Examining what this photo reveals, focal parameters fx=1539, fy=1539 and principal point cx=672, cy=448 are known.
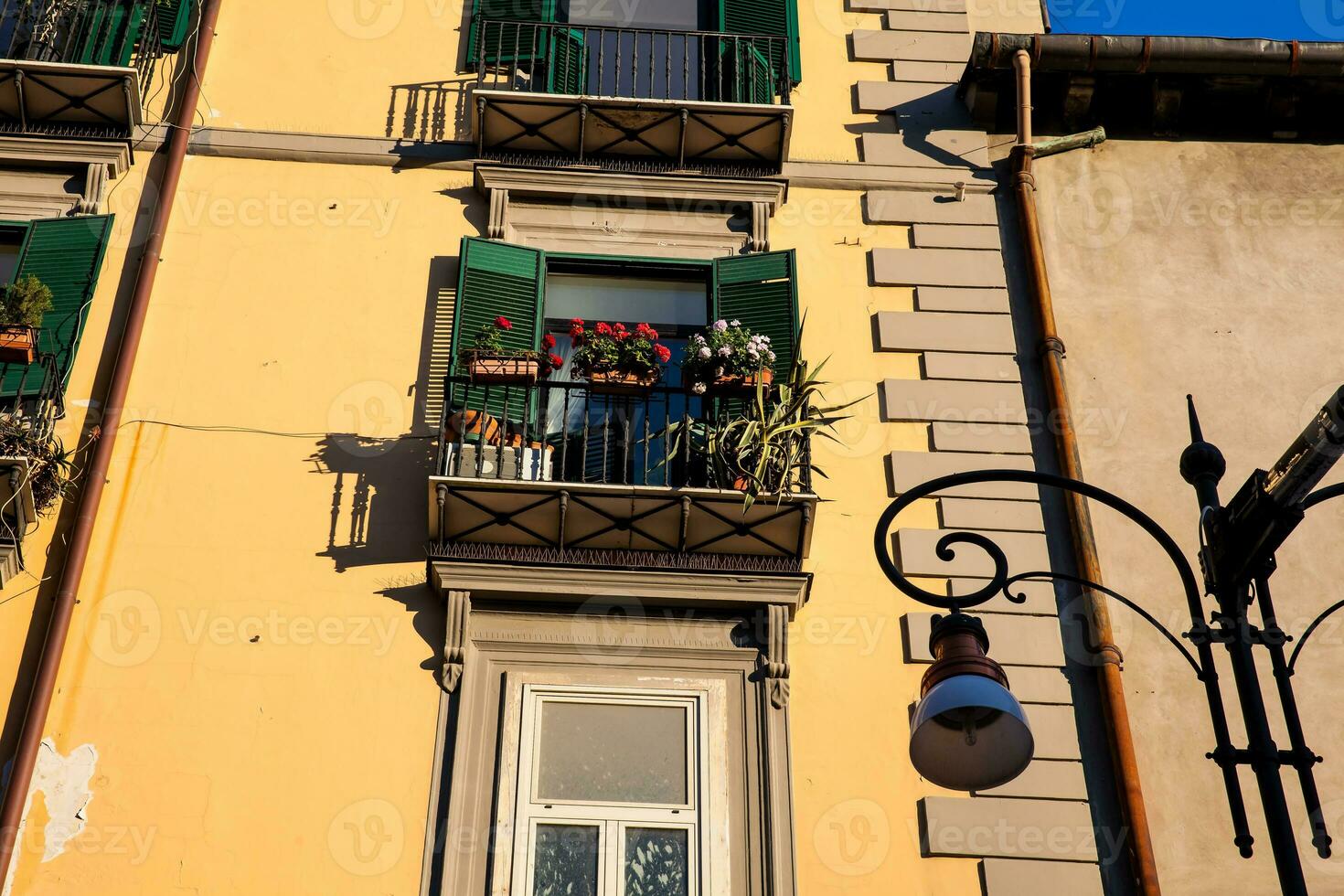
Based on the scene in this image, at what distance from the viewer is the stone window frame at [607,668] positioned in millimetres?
8352

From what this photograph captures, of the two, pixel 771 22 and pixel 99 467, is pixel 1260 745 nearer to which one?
pixel 99 467

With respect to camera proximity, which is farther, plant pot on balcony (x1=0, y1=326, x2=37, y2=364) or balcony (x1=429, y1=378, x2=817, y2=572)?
plant pot on balcony (x1=0, y1=326, x2=37, y2=364)

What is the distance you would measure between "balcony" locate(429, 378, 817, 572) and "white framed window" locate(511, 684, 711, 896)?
35.6 inches

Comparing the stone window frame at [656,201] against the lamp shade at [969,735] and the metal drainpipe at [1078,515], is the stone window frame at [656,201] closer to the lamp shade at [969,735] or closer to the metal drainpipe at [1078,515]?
the metal drainpipe at [1078,515]

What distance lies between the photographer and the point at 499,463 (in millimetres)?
9336

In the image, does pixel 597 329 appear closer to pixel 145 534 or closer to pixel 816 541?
pixel 816 541

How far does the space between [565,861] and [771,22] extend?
22.7 feet

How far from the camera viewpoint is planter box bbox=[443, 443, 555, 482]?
937 cm

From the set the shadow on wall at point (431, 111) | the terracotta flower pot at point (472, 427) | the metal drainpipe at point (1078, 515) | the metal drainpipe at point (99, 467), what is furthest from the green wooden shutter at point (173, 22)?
the metal drainpipe at point (1078, 515)

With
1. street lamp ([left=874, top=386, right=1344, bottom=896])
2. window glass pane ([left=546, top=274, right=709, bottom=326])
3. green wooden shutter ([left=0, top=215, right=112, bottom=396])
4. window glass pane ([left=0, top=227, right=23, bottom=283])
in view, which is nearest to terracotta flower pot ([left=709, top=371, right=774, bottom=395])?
window glass pane ([left=546, top=274, right=709, bottom=326])

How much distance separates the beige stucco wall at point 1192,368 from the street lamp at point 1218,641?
11.6 ft

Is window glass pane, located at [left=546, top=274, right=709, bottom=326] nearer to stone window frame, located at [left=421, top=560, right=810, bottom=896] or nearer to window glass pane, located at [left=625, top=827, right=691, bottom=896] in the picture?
Answer: stone window frame, located at [left=421, top=560, right=810, bottom=896]

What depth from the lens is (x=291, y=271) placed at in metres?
10.6

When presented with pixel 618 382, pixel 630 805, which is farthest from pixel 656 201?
pixel 630 805
